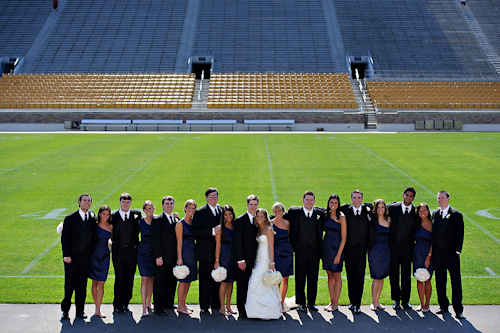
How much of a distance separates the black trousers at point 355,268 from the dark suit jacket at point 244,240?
1.22 m

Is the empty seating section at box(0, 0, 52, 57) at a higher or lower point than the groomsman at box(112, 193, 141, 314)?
higher

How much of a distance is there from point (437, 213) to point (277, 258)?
79.9 inches

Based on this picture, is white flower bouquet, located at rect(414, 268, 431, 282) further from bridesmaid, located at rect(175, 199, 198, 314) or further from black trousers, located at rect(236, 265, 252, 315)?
bridesmaid, located at rect(175, 199, 198, 314)

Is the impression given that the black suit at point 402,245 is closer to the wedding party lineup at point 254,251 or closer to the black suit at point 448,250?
the wedding party lineup at point 254,251

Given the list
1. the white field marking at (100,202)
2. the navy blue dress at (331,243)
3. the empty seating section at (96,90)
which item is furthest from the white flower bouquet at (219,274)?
the empty seating section at (96,90)

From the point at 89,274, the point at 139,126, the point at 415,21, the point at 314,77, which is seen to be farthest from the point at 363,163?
the point at 415,21

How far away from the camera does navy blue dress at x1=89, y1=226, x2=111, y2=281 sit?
616cm

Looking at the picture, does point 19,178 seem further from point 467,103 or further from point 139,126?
point 467,103

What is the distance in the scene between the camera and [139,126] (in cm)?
3222

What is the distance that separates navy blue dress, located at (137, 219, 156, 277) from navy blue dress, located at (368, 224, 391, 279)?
2.69m

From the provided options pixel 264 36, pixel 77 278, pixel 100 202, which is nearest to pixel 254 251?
pixel 77 278

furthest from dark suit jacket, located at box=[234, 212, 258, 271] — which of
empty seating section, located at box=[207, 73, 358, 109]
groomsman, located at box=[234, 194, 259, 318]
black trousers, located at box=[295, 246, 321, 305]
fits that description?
empty seating section, located at box=[207, 73, 358, 109]

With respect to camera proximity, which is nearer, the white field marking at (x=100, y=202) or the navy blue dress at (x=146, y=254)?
the navy blue dress at (x=146, y=254)

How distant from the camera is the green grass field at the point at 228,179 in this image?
7.79 metres
